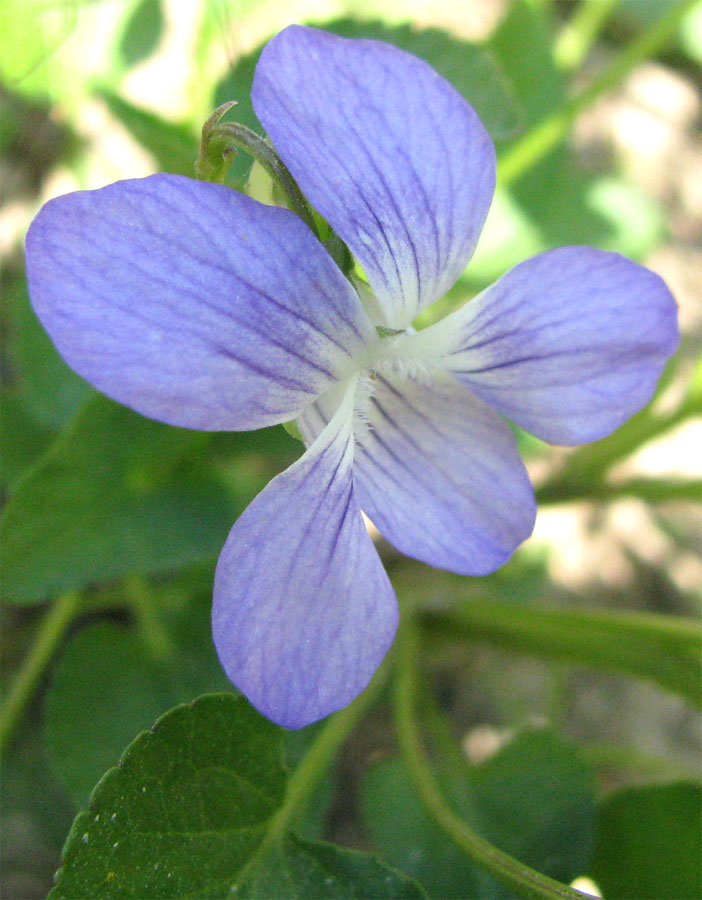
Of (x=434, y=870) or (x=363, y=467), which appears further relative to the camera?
(x=434, y=870)

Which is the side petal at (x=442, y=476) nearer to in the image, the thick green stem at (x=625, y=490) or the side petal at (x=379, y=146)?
the side petal at (x=379, y=146)

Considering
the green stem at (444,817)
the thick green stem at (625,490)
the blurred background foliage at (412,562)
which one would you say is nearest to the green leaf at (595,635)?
the blurred background foliage at (412,562)

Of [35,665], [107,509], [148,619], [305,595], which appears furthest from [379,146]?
[35,665]

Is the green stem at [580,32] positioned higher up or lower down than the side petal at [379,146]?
lower down

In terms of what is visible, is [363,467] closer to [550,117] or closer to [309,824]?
[309,824]

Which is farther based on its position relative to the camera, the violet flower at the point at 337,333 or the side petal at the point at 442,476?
the side petal at the point at 442,476

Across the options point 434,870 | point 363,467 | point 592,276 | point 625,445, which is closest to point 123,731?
point 434,870

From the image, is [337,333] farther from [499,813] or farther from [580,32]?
[580,32]

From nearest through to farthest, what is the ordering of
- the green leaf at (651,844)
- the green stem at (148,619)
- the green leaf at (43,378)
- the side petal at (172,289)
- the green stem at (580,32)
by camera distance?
1. the side petal at (172,289)
2. the green leaf at (651,844)
3. the green leaf at (43,378)
4. the green stem at (148,619)
5. the green stem at (580,32)
